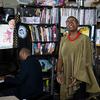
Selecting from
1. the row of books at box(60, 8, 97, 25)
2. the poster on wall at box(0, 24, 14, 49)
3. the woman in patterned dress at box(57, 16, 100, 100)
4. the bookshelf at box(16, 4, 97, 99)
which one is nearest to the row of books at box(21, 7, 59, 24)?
the bookshelf at box(16, 4, 97, 99)

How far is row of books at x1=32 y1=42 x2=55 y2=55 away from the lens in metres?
2.87

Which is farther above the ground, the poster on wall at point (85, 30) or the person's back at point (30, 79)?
the poster on wall at point (85, 30)

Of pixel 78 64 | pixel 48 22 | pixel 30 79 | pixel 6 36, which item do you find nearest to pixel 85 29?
pixel 48 22

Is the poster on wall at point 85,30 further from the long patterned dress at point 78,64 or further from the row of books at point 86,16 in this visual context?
the long patterned dress at point 78,64

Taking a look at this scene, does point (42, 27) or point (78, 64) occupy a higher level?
point (42, 27)

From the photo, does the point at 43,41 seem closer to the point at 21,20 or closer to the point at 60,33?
the point at 60,33

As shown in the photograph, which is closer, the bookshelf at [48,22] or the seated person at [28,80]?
the seated person at [28,80]

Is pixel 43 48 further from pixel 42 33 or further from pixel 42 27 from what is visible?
pixel 42 27

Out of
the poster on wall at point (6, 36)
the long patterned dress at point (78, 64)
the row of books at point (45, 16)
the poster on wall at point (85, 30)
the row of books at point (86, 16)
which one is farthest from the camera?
the poster on wall at point (85, 30)

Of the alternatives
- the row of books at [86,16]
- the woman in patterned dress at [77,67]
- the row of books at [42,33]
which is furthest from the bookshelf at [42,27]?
the woman in patterned dress at [77,67]

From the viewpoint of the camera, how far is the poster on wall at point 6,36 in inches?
90.8

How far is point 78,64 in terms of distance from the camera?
1.69 metres

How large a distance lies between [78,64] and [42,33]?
137 cm

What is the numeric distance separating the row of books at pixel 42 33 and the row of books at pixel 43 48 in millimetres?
104
